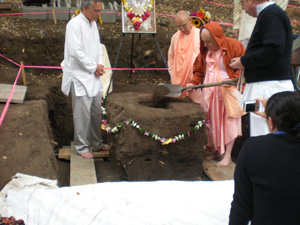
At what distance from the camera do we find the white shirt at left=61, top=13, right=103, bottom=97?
369 cm

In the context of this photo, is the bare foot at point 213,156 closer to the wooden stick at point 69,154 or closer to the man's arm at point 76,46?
the wooden stick at point 69,154

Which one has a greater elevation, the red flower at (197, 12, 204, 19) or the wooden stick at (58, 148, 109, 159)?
the red flower at (197, 12, 204, 19)

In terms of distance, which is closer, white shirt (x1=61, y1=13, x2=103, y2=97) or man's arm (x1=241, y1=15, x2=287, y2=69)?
man's arm (x1=241, y1=15, x2=287, y2=69)

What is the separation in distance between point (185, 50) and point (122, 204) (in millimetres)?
2703

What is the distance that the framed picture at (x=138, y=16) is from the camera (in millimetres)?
5941

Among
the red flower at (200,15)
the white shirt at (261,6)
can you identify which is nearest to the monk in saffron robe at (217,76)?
the white shirt at (261,6)

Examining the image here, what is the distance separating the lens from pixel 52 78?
6.43 meters

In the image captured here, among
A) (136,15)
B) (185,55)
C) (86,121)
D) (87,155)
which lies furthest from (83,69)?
(136,15)

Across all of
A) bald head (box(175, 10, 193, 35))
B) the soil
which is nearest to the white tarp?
the soil

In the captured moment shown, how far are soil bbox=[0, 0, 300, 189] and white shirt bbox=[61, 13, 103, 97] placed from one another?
0.64m

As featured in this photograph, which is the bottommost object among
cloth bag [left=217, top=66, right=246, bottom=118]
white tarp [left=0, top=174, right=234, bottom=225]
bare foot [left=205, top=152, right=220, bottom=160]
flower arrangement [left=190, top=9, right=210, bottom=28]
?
bare foot [left=205, top=152, right=220, bottom=160]

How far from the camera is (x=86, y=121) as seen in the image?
13.1 ft

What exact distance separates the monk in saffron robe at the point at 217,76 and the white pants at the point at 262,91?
2.30ft

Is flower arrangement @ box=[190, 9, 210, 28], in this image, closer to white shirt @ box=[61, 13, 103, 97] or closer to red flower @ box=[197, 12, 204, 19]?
red flower @ box=[197, 12, 204, 19]
